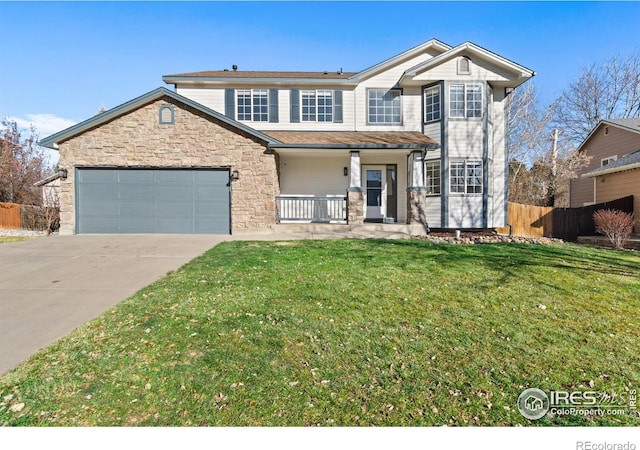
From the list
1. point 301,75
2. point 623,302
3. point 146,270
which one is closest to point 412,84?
point 301,75

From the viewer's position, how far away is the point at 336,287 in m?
4.97

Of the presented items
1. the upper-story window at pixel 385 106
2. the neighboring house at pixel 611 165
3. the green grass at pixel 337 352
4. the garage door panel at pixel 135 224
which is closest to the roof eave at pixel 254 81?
the upper-story window at pixel 385 106

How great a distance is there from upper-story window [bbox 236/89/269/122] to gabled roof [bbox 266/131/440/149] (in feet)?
3.55

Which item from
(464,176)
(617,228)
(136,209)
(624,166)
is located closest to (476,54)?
(464,176)

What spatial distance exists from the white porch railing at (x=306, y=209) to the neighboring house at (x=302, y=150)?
0.15 ft

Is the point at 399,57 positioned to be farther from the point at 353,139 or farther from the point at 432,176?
the point at 432,176

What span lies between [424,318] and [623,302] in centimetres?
314

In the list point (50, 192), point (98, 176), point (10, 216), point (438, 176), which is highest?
point (438, 176)

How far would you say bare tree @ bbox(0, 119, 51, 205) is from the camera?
17406mm

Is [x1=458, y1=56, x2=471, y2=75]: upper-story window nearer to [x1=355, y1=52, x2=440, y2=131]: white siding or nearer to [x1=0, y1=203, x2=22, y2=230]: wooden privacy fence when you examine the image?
[x1=355, y1=52, x2=440, y2=131]: white siding

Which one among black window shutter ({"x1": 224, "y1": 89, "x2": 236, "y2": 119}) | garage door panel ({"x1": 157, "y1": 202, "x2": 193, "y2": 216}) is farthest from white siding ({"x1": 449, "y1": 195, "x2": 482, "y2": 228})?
garage door panel ({"x1": 157, "y1": 202, "x2": 193, "y2": 216})

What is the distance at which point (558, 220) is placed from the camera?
44.4ft

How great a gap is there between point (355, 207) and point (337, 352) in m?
8.99

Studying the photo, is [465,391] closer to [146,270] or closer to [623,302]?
[623,302]
